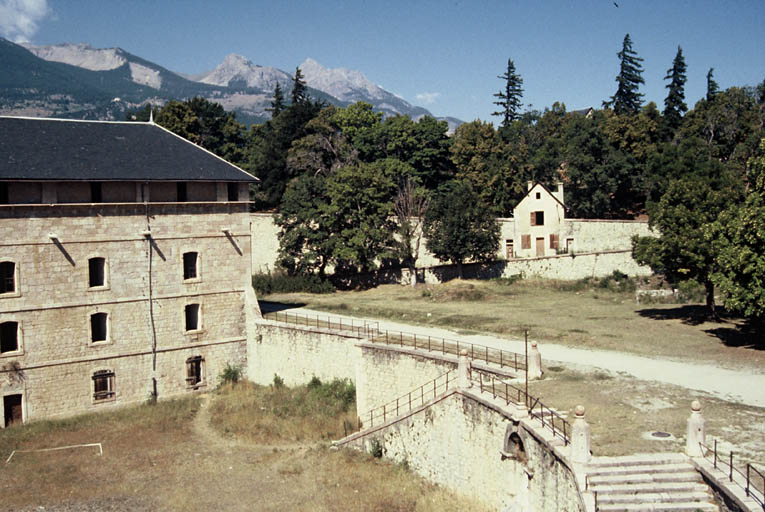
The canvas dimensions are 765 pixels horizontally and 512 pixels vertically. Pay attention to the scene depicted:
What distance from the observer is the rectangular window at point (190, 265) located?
119 feet

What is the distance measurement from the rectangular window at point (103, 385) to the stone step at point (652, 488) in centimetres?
2470

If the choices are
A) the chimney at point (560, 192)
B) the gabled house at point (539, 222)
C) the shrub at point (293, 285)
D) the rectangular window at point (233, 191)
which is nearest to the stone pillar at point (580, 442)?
the rectangular window at point (233, 191)

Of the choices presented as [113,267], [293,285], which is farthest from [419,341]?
[293,285]

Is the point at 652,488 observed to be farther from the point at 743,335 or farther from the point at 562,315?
the point at 562,315

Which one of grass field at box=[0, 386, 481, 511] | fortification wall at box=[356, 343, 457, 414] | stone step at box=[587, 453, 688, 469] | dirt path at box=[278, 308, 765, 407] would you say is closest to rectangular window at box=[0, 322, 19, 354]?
grass field at box=[0, 386, 481, 511]

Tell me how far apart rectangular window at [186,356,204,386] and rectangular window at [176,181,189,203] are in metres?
7.99

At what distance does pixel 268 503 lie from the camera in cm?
2447

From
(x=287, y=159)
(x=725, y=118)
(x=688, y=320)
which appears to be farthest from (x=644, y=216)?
(x=287, y=159)

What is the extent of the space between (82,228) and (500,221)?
3192cm

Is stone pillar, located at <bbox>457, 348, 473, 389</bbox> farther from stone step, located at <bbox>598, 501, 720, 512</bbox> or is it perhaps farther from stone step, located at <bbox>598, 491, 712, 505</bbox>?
stone step, located at <bbox>598, 501, 720, 512</bbox>

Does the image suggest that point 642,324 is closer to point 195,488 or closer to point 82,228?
point 195,488

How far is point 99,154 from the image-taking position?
35.2 m

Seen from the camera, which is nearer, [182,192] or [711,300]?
[711,300]

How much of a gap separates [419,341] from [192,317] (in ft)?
40.0
